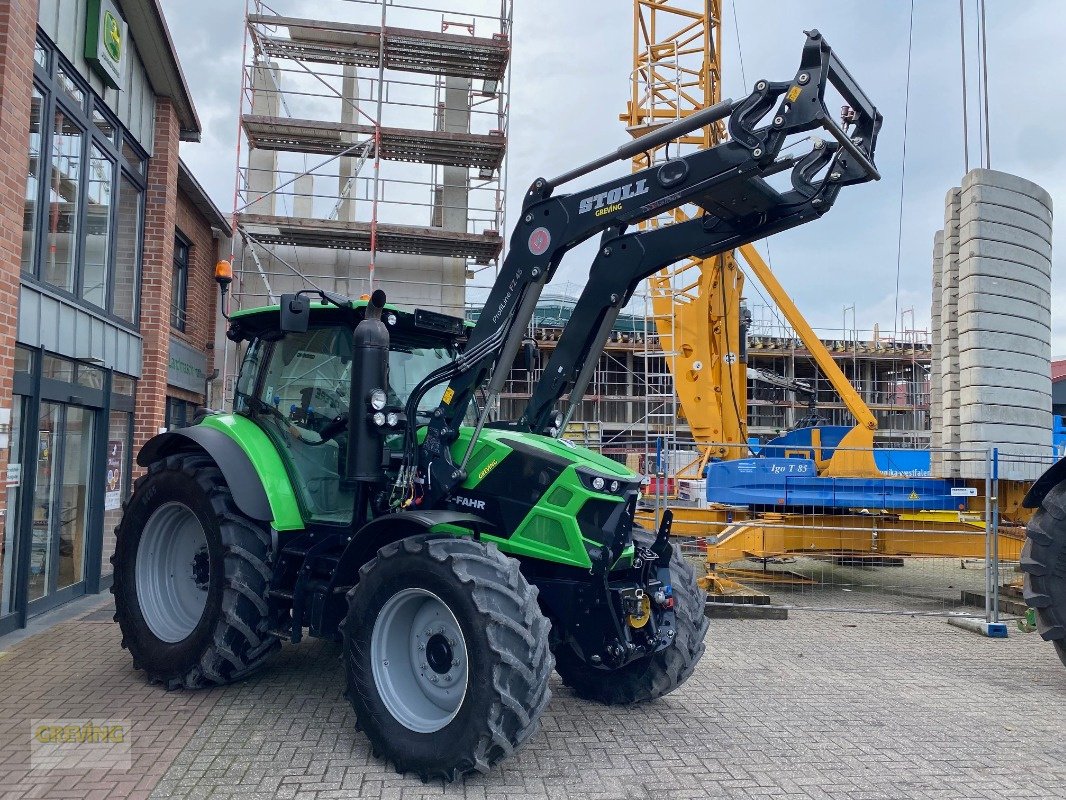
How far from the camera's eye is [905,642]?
24.7 feet

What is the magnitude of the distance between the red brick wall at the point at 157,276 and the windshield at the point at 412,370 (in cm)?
520

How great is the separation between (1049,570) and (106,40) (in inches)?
361

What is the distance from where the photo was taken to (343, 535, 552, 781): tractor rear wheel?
3.77 meters

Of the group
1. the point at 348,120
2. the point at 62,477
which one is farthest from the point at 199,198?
the point at 62,477

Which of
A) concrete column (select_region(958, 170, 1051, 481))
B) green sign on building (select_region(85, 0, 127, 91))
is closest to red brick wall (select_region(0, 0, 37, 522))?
green sign on building (select_region(85, 0, 127, 91))

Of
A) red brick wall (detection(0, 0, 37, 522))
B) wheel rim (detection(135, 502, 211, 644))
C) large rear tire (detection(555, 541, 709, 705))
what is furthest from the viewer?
red brick wall (detection(0, 0, 37, 522))

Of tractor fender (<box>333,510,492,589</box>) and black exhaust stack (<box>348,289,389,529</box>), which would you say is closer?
tractor fender (<box>333,510,492,589</box>)

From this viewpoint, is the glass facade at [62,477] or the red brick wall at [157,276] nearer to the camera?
the glass facade at [62,477]

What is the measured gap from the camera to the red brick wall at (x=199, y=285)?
12.4m

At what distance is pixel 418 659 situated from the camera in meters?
4.35

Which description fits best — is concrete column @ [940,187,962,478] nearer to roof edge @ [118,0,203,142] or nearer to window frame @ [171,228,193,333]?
roof edge @ [118,0,203,142]

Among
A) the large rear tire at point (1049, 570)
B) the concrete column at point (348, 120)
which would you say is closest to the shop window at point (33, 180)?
the large rear tire at point (1049, 570)

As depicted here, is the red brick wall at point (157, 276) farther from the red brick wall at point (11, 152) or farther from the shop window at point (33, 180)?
the red brick wall at point (11, 152)

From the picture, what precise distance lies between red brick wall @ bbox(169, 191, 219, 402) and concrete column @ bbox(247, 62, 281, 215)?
1.43m
